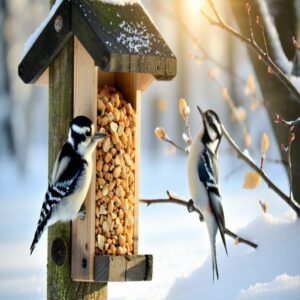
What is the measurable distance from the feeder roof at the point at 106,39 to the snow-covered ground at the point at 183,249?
59.2 inches

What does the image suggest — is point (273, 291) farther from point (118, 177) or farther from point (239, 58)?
point (239, 58)

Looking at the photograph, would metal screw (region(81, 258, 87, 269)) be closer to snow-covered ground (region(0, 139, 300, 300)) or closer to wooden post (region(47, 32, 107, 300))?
wooden post (region(47, 32, 107, 300))

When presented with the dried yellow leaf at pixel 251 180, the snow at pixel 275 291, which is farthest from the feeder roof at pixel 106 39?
the snow at pixel 275 291

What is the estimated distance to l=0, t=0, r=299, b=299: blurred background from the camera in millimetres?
5988

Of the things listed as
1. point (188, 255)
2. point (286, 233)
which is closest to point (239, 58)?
point (188, 255)

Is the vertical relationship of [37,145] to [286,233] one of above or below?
above

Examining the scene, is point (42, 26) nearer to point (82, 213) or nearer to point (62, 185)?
point (62, 185)

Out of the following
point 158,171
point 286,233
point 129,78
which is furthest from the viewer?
point 158,171

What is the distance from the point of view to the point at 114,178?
357 centimetres

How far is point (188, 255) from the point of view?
6730mm

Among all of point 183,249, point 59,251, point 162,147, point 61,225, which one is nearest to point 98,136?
point 61,225

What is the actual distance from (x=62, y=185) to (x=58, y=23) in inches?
27.4

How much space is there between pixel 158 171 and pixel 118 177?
374 inches

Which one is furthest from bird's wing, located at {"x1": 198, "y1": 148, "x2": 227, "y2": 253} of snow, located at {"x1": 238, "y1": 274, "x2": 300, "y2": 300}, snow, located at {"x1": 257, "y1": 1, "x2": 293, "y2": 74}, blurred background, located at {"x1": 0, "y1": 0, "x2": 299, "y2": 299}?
snow, located at {"x1": 257, "y1": 1, "x2": 293, "y2": 74}
